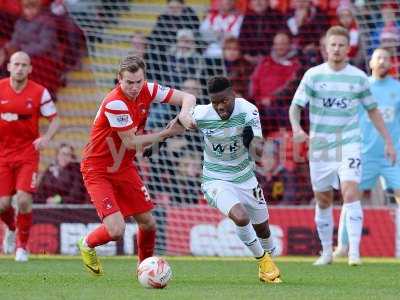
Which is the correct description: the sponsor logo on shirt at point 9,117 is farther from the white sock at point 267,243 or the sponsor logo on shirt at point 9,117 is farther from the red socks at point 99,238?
the white sock at point 267,243

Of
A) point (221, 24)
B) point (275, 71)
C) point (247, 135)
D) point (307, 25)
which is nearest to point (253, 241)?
point (247, 135)

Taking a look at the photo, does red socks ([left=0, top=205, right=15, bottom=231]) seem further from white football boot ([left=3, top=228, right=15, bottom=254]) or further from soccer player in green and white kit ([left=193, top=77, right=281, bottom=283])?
soccer player in green and white kit ([left=193, top=77, right=281, bottom=283])

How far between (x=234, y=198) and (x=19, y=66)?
4417mm

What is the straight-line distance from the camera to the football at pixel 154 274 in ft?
30.3

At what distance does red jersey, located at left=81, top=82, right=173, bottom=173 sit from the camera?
1004 centimetres

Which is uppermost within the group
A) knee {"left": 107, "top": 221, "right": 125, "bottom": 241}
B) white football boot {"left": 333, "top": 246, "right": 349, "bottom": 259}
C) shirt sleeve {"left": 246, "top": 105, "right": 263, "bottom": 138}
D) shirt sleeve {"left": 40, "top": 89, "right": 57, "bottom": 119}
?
shirt sleeve {"left": 246, "top": 105, "right": 263, "bottom": 138}

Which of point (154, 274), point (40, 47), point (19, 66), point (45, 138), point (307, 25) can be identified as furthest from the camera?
point (40, 47)

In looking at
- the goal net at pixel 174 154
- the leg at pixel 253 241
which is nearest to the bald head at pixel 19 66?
the goal net at pixel 174 154

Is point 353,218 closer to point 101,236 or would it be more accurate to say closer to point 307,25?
point 101,236

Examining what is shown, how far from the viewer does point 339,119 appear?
12.1 m

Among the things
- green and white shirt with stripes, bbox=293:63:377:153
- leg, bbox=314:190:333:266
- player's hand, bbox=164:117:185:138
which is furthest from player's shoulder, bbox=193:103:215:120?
leg, bbox=314:190:333:266

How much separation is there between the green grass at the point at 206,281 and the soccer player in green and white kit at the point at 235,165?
16.5 inches

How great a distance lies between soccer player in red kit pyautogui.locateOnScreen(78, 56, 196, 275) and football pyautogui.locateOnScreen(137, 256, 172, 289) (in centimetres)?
99

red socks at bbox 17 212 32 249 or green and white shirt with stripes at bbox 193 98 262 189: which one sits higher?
green and white shirt with stripes at bbox 193 98 262 189
